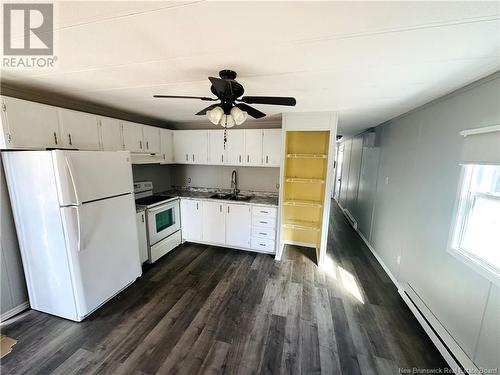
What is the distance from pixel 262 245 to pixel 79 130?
3.03 meters

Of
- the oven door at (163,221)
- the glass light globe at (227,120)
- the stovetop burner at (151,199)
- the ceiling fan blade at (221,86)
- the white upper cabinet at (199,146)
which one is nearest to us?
the ceiling fan blade at (221,86)

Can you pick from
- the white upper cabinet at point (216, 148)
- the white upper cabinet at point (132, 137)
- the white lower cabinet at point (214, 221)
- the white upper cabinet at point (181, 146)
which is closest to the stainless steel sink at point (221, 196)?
the white lower cabinet at point (214, 221)

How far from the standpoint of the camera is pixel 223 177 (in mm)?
4164

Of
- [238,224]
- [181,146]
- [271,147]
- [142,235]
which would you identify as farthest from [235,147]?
[142,235]

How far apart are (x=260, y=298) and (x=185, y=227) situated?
2043mm

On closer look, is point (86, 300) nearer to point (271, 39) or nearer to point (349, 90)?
point (271, 39)

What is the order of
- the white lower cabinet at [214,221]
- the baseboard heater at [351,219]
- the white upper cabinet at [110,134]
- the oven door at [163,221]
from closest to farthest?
1. the white upper cabinet at [110,134]
2. the oven door at [163,221]
3. the white lower cabinet at [214,221]
4. the baseboard heater at [351,219]

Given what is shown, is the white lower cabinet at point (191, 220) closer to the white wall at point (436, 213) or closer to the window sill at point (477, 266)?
the white wall at point (436, 213)

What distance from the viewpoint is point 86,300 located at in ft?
6.64

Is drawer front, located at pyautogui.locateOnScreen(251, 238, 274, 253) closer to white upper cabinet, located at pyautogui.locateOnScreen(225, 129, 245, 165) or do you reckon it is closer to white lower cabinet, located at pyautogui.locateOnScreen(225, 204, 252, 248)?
white lower cabinet, located at pyautogui.locateOnScreen(225, 204, 252, 248)

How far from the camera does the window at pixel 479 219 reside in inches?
57.9

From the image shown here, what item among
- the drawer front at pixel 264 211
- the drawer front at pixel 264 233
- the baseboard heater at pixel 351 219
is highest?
the drawer front at pixel 264 211

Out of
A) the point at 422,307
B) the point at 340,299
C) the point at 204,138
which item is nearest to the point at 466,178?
the point at 422,307

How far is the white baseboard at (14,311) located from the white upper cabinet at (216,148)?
2973mm
